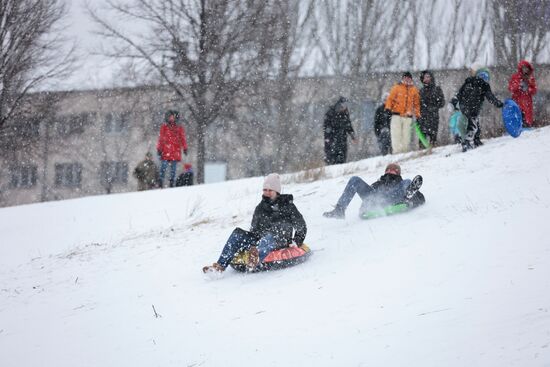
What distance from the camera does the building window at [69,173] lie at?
35.0 m

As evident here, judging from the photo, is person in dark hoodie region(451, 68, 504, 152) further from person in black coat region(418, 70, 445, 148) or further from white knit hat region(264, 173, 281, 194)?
white knit hat region(264, 173, 281, 194)

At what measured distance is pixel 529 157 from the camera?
28.0 feet

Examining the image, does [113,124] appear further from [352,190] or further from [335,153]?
[352,190]

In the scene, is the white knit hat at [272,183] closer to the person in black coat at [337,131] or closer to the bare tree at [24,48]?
the person in black coat at [337,131]

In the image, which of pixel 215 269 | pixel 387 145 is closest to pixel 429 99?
pixel 387 145

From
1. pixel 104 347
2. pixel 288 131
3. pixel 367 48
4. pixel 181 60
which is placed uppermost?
pixel 367 48

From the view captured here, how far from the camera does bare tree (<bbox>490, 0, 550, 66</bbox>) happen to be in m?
22.0

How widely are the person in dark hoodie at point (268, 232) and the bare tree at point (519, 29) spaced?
2043cm

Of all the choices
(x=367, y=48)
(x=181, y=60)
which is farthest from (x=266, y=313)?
(x=367, y=48)

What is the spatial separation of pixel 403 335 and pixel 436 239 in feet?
6.88

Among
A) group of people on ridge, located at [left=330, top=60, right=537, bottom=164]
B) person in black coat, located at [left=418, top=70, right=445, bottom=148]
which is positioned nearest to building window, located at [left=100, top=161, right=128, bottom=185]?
group of people on ridge, located at [left=330, top=60, right=537, bottom=164]

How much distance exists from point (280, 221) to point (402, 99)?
6.51m

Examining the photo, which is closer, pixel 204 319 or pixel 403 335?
pixel 403 335

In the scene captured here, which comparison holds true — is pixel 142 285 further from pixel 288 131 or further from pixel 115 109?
pixel 115 109
